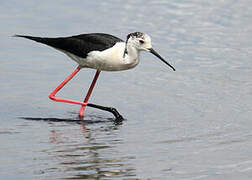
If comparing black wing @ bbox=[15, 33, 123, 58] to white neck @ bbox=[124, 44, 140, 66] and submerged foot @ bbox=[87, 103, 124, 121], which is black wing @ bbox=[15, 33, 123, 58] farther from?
submerged foot @ bbox=[87, 103, 124, 121]

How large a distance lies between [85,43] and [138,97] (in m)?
1.30

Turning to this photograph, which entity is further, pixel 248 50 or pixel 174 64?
pixel 248 50

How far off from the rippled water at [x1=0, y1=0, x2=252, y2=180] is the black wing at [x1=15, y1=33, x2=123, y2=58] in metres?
0.88

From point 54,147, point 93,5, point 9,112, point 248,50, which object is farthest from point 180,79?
point 93,5

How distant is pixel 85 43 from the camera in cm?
998

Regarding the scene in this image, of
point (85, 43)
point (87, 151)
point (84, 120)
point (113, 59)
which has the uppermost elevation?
point (85, 43)

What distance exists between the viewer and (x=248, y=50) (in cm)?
1309

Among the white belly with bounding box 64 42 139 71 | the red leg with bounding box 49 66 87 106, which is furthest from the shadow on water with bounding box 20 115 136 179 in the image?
the white belly with bounding box 64 42 139 71

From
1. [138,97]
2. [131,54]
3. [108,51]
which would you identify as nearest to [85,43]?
[108,51]

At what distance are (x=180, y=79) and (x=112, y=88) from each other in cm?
111

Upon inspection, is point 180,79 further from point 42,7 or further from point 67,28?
point 42,7

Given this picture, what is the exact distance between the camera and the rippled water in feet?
24.2

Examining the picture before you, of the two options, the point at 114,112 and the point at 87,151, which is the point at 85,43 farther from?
the point at 87,151

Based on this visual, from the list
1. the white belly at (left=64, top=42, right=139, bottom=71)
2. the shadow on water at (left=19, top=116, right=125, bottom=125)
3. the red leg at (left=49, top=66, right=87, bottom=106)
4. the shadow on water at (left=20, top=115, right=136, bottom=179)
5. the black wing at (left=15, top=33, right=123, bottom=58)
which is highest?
the black wing at (left=15, top=33, right=123, bottom=58)
